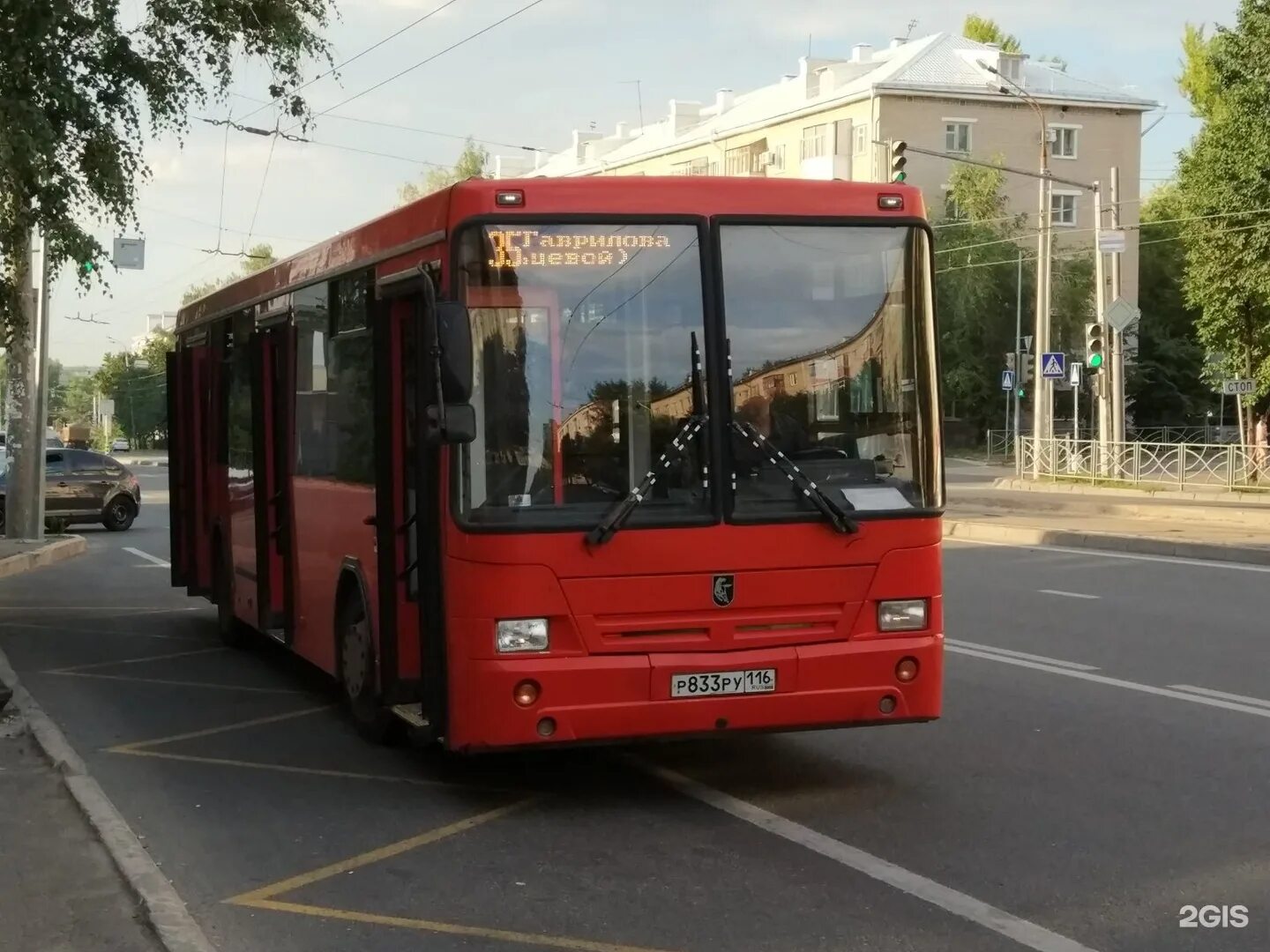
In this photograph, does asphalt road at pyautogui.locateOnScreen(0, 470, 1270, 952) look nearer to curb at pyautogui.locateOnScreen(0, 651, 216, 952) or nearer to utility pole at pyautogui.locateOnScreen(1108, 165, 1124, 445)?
curb at pyautogui.locateOnScreen(0, 651, 216, 952)

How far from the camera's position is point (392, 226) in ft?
26.0

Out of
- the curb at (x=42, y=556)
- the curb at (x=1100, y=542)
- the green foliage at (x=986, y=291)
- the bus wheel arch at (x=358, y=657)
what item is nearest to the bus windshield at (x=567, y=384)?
the bus wheel arch at (x=358, y=657)

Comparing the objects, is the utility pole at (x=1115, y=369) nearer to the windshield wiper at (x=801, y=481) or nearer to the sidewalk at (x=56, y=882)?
the windshield wiper at (x=801, y=481)

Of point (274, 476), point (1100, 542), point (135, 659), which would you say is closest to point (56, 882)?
point (274, 476)

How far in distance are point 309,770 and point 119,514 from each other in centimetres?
2419

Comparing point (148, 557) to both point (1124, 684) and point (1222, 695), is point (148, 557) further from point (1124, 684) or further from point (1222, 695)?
point (1222, 695)

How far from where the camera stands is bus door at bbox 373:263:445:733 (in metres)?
7.37

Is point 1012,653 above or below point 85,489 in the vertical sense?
below

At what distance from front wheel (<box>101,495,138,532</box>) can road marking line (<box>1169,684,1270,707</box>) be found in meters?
24.3

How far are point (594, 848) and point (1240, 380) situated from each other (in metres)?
34.9

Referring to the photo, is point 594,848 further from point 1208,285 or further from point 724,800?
point 1208,285

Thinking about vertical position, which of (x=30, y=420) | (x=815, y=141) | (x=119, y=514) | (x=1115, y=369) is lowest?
(x=119, y=514)

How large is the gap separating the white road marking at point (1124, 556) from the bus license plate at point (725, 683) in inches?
511

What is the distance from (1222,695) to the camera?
9883mm
